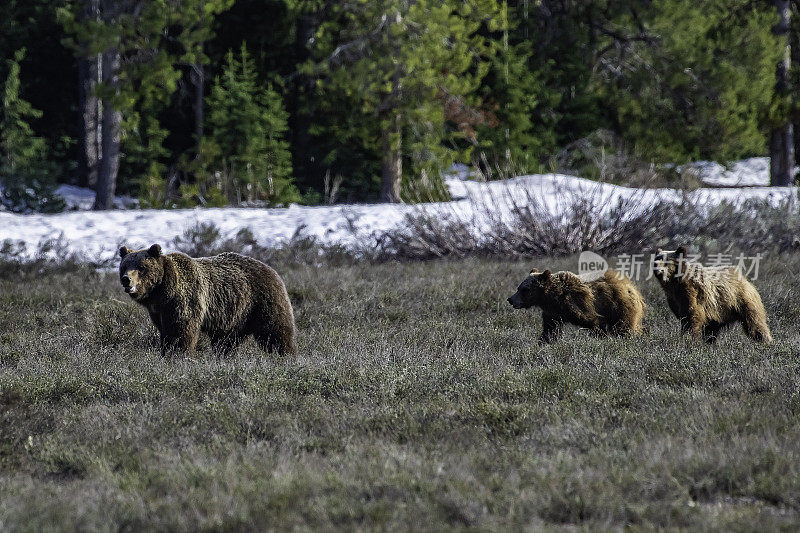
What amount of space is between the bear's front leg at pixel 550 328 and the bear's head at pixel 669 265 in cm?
95

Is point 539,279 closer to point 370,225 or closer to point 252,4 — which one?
point 370,225

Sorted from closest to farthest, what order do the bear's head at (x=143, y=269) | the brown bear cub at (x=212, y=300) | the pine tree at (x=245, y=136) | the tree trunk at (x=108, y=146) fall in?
the bear's head at (x=143, y=269) → the brown bear cub at (x=212, y=300) → the tree trunk at (x=108, y=146) → the pine tree at (x=245, y=136)

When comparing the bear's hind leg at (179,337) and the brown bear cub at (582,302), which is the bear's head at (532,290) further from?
the bear's hind leg at (179,337)

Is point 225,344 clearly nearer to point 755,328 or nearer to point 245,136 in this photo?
point 755,328

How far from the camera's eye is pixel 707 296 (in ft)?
24.7

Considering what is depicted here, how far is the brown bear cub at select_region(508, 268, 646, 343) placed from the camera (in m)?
7.77

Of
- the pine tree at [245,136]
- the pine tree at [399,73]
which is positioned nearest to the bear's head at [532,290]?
the pine tree at [399,73]

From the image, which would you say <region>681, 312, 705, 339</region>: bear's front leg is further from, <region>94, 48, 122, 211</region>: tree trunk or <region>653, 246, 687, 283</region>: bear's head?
<region>94, 48, 122, 211</region>: tree trunk

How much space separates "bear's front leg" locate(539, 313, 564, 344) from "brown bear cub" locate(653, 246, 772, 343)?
0.94 metres

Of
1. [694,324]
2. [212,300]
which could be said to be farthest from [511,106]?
[212,300]

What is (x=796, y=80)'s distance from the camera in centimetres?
2588

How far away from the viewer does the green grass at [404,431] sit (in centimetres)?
391

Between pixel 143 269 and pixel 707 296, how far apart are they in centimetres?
454

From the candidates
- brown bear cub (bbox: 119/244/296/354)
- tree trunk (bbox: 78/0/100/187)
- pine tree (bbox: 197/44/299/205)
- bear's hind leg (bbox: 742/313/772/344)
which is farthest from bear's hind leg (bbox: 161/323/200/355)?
tree trunk (bbox: 78/0/100/187)
